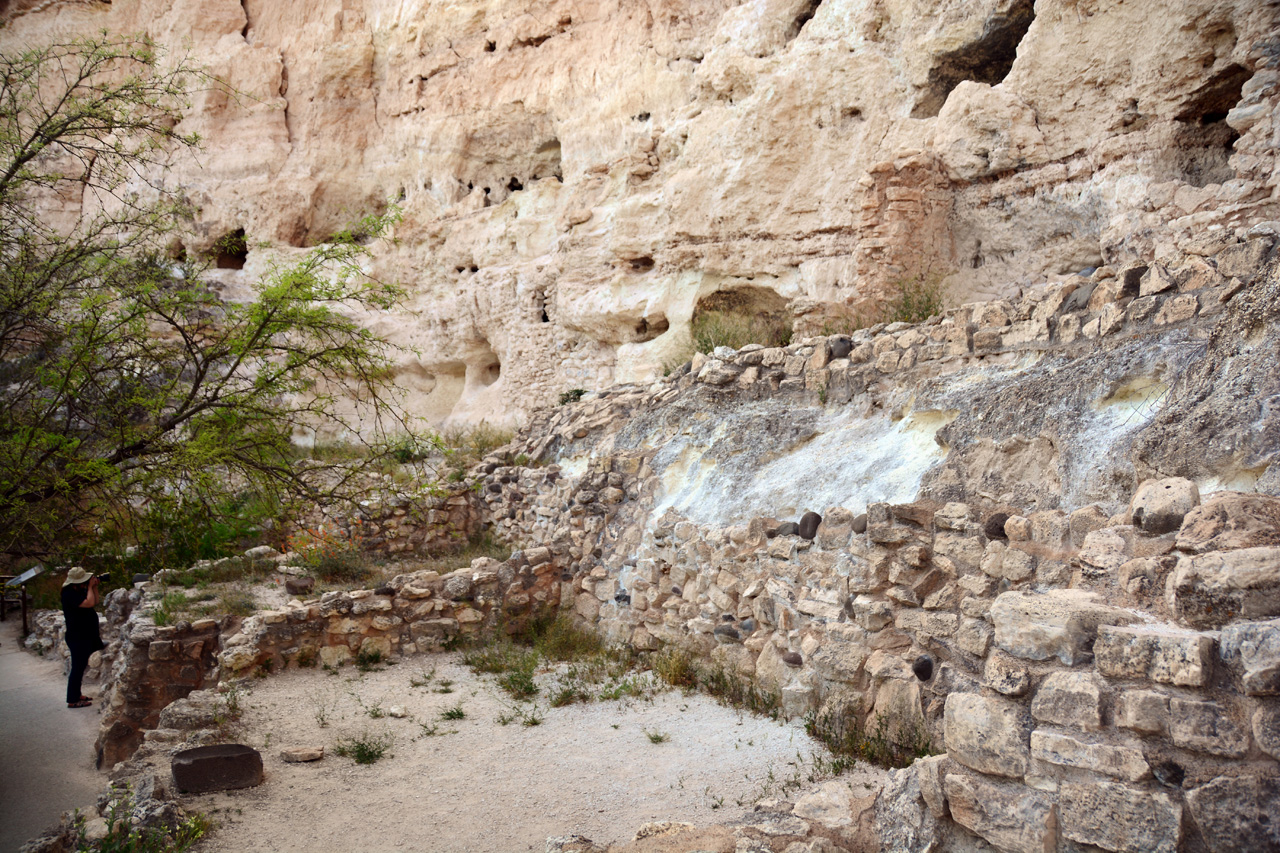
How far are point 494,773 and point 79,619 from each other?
5.80 meters

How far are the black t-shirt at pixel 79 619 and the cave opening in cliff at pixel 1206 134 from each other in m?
12.2

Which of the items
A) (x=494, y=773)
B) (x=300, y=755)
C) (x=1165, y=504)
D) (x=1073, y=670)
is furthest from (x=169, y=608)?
(x=1165, y=504)

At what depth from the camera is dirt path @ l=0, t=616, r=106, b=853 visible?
5.16 meters

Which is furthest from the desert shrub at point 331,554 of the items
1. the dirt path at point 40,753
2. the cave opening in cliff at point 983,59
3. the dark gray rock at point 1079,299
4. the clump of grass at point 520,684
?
the cave opening in cliff at point 983,59

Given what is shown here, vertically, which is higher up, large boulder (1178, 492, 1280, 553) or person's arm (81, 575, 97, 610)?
large boulder (1178, 492, 1280, 553)

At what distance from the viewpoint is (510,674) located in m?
5.78

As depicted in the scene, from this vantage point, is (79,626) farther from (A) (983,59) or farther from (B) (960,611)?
(A) (983,59)

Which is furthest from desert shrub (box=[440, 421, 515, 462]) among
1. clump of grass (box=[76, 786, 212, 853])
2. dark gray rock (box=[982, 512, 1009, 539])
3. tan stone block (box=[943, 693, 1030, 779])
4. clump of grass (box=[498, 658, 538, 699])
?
tan stone block (box=[943, 693, 1030, 779])

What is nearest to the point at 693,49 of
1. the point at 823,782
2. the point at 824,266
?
the point at 824,266

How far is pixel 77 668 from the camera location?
24.2 ft

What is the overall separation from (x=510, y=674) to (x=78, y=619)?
4.84m

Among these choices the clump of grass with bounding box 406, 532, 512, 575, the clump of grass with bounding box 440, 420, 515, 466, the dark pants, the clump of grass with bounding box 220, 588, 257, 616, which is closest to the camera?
the clump of grass with bounding box 220, 588, 257, 616

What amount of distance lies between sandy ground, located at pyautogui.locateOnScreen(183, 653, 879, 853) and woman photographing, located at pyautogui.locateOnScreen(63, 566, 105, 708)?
3278 millimetres

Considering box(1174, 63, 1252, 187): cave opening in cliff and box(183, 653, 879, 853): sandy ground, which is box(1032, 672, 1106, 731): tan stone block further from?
box(1174, 63, 1252, 187): cave opening in cliff
